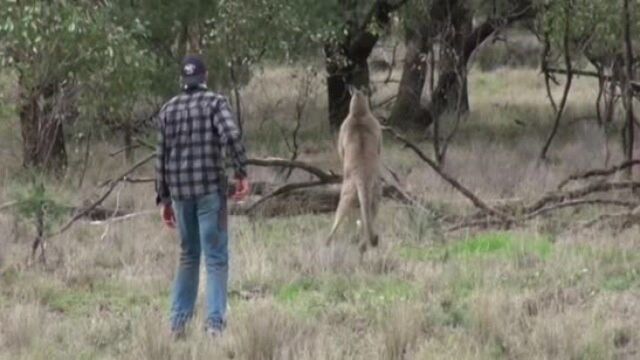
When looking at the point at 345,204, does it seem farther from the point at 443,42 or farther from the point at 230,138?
the point at 443,42

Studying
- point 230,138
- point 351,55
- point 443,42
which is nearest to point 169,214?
point 230,138

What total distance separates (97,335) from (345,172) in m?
4.55

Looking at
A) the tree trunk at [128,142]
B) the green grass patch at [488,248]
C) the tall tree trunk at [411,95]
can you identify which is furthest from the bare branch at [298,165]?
the tall tree trunk at [411,95]

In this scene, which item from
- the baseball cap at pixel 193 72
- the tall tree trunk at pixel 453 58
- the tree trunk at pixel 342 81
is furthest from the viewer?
the tree trunk at pixel 342 81

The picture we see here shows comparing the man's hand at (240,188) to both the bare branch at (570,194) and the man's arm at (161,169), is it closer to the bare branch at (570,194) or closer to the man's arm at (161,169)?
the man's arm at (161,169)

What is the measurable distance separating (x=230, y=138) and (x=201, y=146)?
0.21 m

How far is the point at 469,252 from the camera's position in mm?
11445

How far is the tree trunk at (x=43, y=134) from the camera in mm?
17344

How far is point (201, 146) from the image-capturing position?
8.10 metres

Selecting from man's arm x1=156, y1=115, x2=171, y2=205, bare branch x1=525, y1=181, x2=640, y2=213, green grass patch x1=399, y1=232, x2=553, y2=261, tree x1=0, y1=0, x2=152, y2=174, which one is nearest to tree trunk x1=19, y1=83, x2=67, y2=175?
tree x1=0, y1=0, x2=152, y2=174

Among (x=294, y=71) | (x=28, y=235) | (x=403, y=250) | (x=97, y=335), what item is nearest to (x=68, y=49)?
(x=28, y=235)

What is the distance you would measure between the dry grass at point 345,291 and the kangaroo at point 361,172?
26 cm

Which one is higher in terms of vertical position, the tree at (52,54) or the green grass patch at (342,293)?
the tree at (52,54)

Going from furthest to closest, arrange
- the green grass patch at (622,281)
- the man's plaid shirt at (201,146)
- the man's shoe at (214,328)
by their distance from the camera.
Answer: the green grass patch at (622,281), the man's plaid shirt at (201,146), the man's shoe at (214,328)
